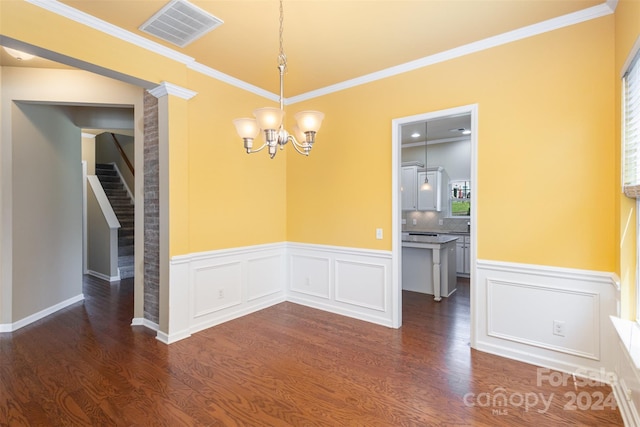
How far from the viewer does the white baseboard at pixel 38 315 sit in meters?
3.61

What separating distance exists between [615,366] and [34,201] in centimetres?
625

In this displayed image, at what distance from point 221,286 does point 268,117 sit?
2444 mm

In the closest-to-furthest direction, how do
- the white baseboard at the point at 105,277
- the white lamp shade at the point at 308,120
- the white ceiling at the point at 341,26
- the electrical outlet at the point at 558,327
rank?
1. the white lamp shade at the point at 308,120
2. the white ceiling at the point at 341,26
3. the electrical outlet at the point at 558,327
4. the white baseboard at the point at 105,277

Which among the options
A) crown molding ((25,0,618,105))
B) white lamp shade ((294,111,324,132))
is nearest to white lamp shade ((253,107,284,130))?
white lamp shade ((294,111,324,132))

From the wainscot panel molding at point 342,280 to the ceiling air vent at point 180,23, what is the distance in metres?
2.81

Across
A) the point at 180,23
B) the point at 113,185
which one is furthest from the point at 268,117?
the point at 113,185

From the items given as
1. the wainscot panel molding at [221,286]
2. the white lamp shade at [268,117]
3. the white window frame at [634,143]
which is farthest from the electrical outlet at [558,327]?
the wainscot panel molding at [221,286]

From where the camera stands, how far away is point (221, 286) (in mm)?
3822

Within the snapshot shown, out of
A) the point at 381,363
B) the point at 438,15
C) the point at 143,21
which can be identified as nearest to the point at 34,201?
the point at 143,21

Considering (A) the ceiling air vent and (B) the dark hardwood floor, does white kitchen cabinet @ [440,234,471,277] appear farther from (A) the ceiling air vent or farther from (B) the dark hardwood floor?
(A) the ceiling air vent

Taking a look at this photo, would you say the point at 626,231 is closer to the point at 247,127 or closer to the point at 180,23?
the point at 247,127

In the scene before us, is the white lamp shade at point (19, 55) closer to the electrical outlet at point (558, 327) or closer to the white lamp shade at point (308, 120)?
the white lamp shade at point (308, 120)

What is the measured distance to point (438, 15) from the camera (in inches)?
103

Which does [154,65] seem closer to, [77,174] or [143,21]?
[143,21]
